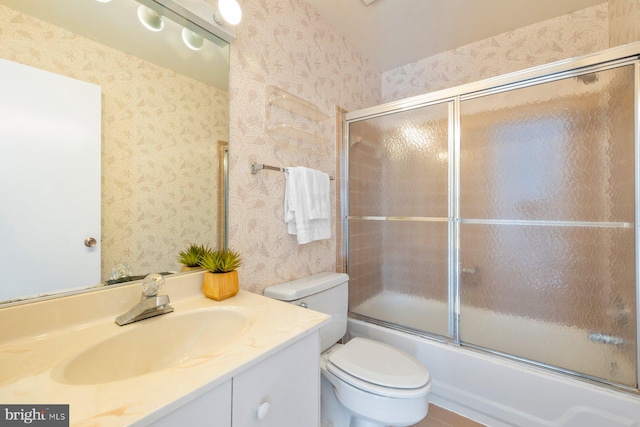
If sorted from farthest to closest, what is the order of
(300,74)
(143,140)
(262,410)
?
(300,74) < (143,140) < (262,410)

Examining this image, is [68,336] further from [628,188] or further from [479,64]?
[479,64]

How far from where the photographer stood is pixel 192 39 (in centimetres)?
104

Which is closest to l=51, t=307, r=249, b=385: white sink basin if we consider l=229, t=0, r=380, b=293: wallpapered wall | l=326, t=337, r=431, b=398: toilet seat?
l=229, t=0, r=380, b=293: wallpapered wall

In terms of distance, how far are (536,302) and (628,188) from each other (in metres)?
0.63

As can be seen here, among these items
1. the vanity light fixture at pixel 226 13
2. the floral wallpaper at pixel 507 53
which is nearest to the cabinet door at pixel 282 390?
the vanity light fixture at pixel 226 13

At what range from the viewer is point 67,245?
759 millimetres

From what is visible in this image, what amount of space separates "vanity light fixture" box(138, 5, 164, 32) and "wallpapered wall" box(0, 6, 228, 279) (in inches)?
5.7

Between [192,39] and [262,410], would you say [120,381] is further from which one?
[192,39]

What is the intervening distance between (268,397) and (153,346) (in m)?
0.40

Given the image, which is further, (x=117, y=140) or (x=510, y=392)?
(x=510, y=392)

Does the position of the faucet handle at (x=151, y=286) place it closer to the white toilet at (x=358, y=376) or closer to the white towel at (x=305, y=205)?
the white toilet at (x=358, y=376)

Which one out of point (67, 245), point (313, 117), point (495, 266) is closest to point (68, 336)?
point (67, 245)

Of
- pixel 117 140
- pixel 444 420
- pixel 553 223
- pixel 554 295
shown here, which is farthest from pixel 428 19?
pixel 444 420

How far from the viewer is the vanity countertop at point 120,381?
0.43 metres
